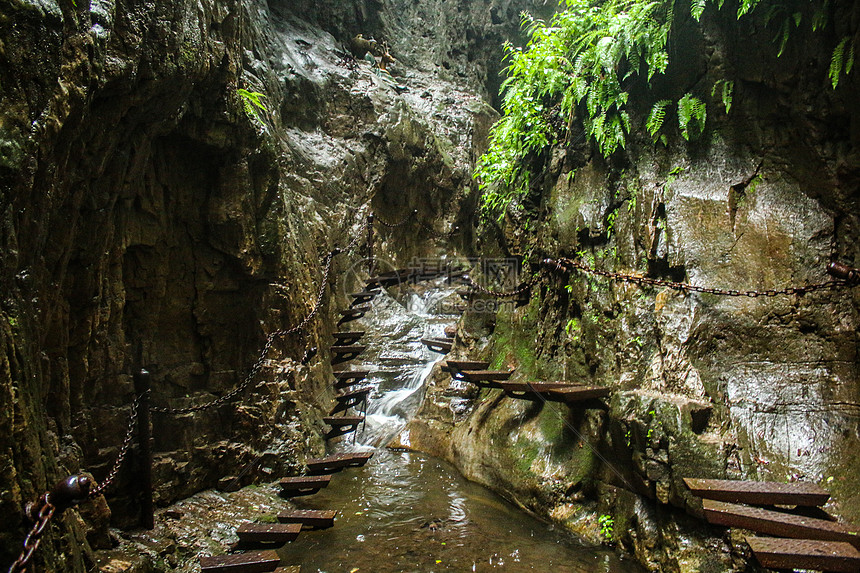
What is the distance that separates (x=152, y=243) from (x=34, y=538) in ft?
13.4

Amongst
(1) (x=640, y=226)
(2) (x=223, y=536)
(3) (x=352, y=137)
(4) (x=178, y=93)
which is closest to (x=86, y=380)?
(2) (x=223, y=536)

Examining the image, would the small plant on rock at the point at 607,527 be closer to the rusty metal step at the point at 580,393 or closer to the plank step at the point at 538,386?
the rusty metal step at the point at 580,393

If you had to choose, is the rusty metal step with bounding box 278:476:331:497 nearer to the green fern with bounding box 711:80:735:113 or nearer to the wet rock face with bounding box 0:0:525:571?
the wet rock face with bounding box 0:0:525:571

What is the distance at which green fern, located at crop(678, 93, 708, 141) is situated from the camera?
538cm

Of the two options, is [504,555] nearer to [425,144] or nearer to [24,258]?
[24,258]

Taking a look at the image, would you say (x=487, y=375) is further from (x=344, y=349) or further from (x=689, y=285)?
(x=344, y=349)

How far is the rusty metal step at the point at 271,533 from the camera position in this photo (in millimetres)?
4547

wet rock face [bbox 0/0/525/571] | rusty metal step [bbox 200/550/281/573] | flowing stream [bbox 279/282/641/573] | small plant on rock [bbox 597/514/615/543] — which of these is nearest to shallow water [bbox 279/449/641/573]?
flowing stream [bbox 279/282/641/573]

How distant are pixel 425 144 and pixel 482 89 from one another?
6147mm

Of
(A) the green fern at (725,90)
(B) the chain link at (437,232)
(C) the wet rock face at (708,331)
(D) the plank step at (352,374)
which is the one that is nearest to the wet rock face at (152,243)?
(D) the plank step at (352,374)

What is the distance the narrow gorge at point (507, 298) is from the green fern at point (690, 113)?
0.08 metres

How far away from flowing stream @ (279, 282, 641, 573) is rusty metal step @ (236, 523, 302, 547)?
254 mm

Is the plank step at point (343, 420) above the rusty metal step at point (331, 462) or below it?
above

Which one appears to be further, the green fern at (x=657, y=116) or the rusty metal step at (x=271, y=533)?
the green fern at (x=657, y=116)
